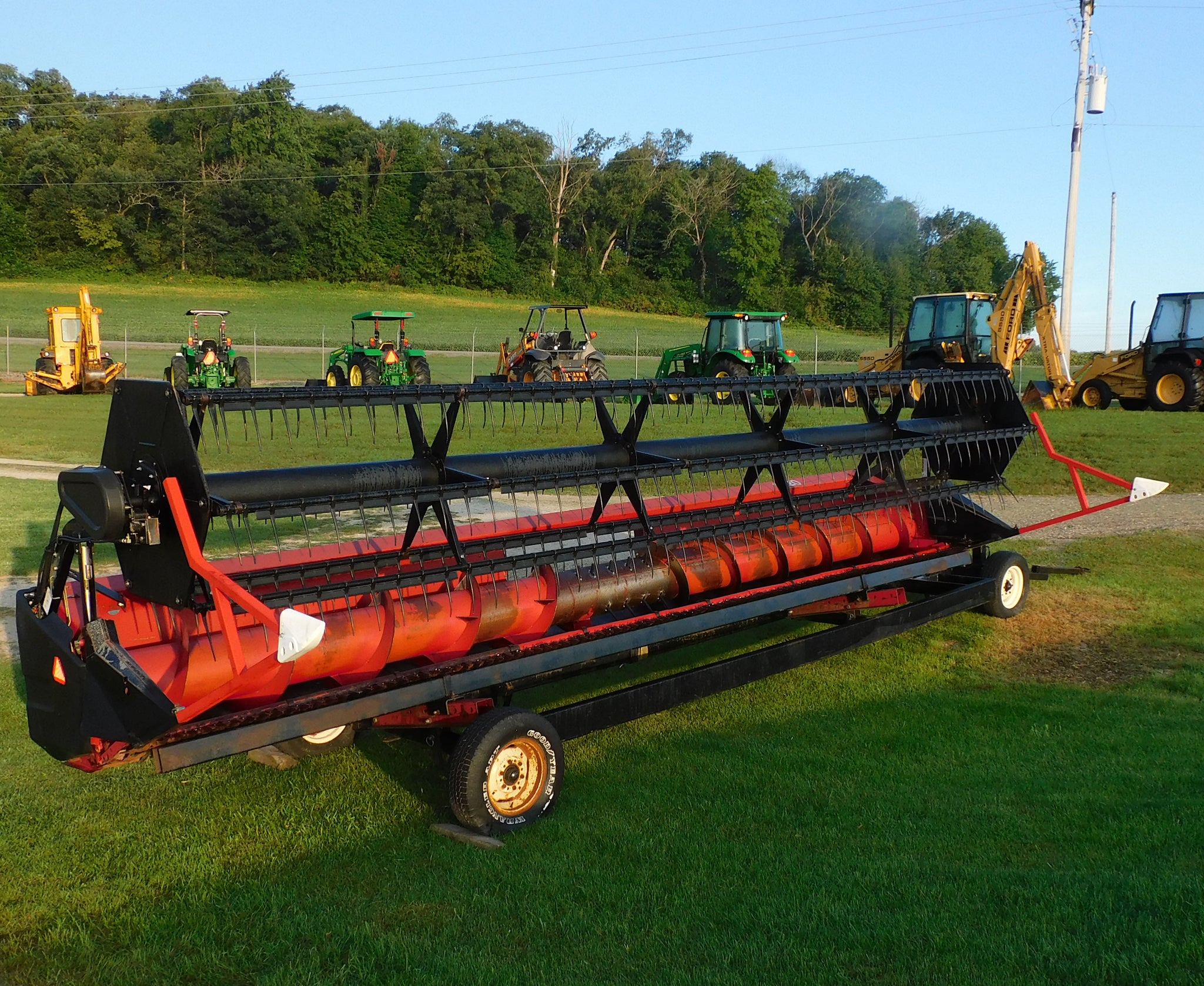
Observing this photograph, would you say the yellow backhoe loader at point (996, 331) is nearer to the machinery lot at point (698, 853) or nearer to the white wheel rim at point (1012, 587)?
the white wheel rim at point (1012, 587)

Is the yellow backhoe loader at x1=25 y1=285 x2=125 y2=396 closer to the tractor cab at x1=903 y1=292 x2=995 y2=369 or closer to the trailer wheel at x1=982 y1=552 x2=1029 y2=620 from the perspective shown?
the tractor cab at x1=903 y1=292 x2=995 y2=369

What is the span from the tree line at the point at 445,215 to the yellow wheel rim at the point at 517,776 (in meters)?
68.1

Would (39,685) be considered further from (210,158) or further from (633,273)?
(210,158)

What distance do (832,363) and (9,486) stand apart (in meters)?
36.9

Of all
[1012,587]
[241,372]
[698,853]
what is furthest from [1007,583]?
[241,372]

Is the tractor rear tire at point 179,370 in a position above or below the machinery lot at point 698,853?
above

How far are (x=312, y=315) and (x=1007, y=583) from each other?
5755cm

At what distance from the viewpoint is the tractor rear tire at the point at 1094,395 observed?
23.1 metres

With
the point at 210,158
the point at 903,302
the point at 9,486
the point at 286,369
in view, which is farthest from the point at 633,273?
the point at 9,486

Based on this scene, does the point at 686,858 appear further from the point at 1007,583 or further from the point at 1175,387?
the point at 1175,387

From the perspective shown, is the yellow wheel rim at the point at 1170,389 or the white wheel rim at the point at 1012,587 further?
the yellow wheel rim at the point at 1170,389

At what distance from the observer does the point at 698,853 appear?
3.98m

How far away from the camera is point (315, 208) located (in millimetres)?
71625

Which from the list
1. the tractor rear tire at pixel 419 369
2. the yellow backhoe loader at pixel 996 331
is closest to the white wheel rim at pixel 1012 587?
the yellow backhoe loader at pixel 996 331
